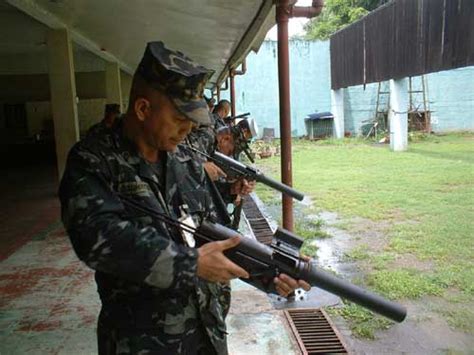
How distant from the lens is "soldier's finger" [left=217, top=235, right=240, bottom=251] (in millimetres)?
1175

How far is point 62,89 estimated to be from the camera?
579 cm

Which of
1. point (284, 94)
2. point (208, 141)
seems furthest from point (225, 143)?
point (284, 94)

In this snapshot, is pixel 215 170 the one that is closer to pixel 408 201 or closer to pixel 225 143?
pixel 225 143

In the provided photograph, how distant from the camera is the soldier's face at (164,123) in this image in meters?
1.26

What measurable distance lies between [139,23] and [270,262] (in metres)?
4.65

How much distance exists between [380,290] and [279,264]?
2.76m

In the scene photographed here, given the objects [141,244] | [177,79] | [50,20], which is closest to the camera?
[141,244]

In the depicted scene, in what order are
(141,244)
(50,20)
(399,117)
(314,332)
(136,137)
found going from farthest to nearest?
(399,117)
(50,20)
(314,332)
(136,137)
(141,244)

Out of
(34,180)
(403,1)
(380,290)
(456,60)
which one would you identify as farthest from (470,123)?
(380,290)

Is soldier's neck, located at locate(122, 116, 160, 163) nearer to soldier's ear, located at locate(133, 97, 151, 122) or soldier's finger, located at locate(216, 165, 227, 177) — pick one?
soldier's ear, located at locate(133, 97, 151, 122)

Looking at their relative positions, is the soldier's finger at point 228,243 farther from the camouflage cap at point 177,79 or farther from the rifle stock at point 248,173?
the rifle stock at point 248,173

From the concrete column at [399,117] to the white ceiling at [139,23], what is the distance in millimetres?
7783

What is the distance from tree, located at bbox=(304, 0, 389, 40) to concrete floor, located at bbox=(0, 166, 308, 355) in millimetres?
21956

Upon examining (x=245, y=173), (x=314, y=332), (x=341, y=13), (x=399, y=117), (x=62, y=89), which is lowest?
(x=314, y=332)
